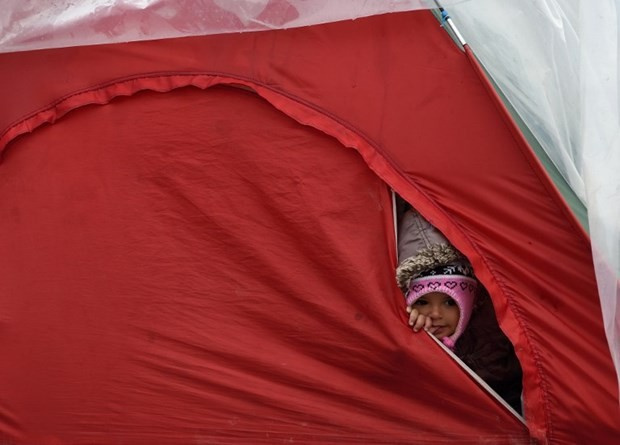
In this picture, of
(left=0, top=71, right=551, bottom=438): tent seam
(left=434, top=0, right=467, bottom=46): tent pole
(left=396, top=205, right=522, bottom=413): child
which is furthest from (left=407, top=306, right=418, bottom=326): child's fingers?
(left=434, top=0, right=467, bottom=46): tent pole

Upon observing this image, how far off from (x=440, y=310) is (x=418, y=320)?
0.28ft

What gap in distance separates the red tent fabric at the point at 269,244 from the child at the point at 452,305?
2.2 inches

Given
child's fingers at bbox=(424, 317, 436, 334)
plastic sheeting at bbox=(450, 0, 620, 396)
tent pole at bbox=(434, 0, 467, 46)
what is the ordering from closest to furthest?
plastic sheeting at bbox=(450, 0, 620, 396) < tent pole at bbox=(434, 0, 467, 46) < child's fingers at bbox=(424, 317, 436, 334)

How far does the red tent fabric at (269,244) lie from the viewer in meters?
2.25

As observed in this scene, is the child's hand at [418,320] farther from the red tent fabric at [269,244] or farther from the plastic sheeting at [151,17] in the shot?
the plastic sheeting at [151,17]

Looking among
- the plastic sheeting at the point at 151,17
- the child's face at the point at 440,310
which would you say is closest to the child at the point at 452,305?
the child's face at the point at 440,310

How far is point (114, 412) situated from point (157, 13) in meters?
1.02

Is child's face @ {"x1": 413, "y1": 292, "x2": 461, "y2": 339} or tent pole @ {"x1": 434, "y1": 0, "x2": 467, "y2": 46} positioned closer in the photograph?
tent pole @ {"x1": 434, "y1": 0, "x2": 467, "y2": 46}

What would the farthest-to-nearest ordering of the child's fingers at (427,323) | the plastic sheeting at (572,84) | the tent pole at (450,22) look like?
1. the child's fingers at (427,323)
2. the tent pole at (450,22)
3. the plastic sheeting at (572,84)

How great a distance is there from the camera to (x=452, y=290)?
2377 mm

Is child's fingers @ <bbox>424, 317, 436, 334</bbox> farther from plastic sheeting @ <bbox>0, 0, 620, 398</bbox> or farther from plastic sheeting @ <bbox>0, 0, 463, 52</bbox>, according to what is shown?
plastic sheeting @ <bbox>0, 0, 463, 52</bbox>

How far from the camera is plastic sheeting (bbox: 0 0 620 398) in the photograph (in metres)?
2.11

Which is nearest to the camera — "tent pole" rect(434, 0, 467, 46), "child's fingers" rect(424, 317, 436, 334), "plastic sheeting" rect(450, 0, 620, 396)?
"plastic sheeting" rect(450, 0, 620, 396)

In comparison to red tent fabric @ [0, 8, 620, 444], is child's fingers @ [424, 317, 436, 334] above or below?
below
